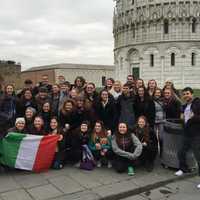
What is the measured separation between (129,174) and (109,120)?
1442 millimetres

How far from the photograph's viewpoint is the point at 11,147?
6512 mm

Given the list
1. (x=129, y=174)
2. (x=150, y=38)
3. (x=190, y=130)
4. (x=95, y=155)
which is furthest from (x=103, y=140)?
(x=150, y=38)

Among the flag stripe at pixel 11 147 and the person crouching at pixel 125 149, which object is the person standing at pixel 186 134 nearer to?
the person crouching at pixel 125 149

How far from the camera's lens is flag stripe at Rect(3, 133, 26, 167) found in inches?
255

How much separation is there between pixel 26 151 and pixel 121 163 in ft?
6.35

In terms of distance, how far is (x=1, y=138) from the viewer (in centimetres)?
653

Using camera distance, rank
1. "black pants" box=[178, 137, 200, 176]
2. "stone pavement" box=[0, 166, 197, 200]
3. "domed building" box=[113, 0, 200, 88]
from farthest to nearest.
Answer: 1. "domed building" box=[113, 0, 200, 88]
2. "black pants" box=[178, 137, 200, 176]
3. "stone pavement" box=[0, 166, 197, 200]

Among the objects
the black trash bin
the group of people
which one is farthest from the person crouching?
the black trash bin

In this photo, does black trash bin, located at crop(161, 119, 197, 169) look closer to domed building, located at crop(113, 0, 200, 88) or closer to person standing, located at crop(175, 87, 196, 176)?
person standing, located at crop(175, 87, 196, 176)

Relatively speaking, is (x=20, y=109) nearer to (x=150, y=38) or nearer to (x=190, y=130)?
(x=190, y=130)

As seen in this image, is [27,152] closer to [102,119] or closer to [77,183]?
[77,183]

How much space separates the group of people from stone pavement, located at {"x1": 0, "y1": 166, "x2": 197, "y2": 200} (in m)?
0.31

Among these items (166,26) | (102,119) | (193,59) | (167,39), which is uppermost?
(166,26)

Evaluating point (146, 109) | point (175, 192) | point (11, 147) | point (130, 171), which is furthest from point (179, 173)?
point (11, 147)
